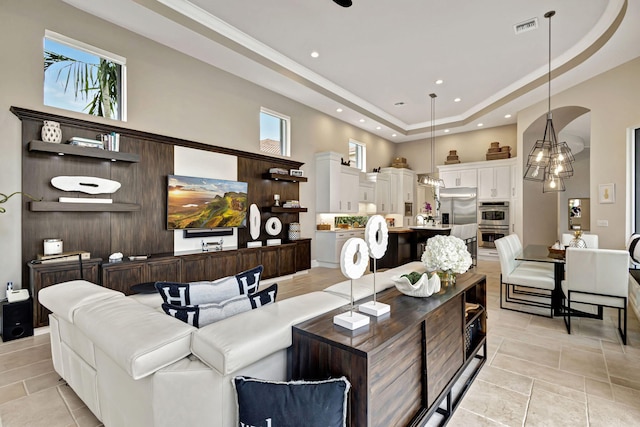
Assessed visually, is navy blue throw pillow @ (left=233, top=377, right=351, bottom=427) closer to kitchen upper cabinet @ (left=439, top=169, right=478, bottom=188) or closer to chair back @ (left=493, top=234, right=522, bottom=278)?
chair back @ (left=493, top=234, right=522, bottom=278)

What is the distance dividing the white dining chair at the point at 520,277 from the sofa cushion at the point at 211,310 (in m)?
3.34

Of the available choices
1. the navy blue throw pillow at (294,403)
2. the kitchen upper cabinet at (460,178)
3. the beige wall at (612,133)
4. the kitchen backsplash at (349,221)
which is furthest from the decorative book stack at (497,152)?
the navy blue throw pillow at (294,403)

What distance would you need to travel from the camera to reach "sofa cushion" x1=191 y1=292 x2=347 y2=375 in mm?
1230

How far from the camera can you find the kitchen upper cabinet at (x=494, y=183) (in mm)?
8008

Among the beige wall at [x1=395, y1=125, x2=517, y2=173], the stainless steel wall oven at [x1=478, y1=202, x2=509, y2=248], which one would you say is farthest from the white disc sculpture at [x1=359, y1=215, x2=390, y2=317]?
the beige wall at [x1=395, y1=125, x2=517, y2=173]

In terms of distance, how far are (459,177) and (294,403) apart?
891 centimetres

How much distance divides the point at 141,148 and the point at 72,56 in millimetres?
1309

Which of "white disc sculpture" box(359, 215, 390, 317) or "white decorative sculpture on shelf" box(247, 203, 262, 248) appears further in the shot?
"white decorative sculpture on shelf" box(247, 203, 262, 248)

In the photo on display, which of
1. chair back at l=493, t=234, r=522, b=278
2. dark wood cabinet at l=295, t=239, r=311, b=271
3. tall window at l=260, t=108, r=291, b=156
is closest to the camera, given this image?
chair back at l=493, t=234, r=522, b=278

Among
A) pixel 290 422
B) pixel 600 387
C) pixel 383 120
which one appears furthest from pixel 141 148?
pixel 383 120

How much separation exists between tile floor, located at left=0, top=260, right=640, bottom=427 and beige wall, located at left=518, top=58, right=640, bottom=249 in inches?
86.9

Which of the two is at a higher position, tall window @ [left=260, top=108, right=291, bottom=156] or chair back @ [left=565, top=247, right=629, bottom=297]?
tall window @ [left=260, top=108, right=291, bottom=156]

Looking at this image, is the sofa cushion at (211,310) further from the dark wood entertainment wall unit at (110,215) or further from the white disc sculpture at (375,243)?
the dark wood entertainment wall unit at (110,215)

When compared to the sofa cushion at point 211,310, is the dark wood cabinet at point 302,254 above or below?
below
